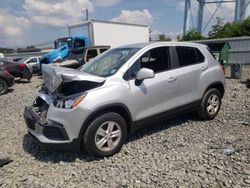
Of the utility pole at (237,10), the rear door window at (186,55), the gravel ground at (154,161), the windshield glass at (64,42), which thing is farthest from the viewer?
the utility pole at (237,10)

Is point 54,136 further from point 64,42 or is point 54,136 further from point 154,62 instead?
point 64,42

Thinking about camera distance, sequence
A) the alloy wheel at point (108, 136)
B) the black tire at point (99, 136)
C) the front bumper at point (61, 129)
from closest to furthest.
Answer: the front bumper at point (61, 129), the black tire at point (99, 136), the alloy wheel at point (108, 136)

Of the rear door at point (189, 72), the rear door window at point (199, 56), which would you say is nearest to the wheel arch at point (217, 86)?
the rear door at point (189, 72)

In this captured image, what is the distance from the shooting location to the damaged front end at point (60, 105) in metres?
3.52

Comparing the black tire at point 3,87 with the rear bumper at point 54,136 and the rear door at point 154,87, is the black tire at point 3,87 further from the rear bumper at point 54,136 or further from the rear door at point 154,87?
the rear door at point 154,87

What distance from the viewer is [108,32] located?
17.9m

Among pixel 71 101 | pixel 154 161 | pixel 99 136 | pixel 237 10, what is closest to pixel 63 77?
pixel 71 101

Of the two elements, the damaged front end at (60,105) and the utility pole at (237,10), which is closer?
the damaged front end at (60,105)

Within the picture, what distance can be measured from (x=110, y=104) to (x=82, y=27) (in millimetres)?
15083

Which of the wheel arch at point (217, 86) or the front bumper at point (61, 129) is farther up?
the wheel arch at point (217, 86)

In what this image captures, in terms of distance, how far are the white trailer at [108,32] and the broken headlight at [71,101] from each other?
1406 centimetres

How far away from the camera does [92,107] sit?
139 inches

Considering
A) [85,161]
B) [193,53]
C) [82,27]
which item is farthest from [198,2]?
[85,161]

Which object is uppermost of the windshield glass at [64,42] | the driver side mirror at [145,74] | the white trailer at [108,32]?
the white trailer at [108,32]
